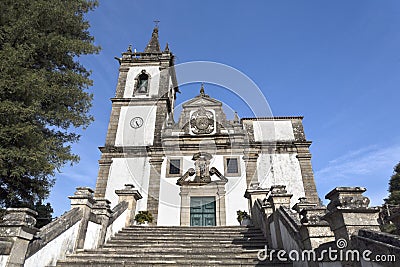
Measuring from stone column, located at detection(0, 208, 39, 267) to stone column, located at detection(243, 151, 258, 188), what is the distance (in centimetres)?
1063

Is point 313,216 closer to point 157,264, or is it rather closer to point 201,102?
point 157,264

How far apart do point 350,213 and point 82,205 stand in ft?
17.7

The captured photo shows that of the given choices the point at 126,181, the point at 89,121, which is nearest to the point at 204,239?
the point at 89,121

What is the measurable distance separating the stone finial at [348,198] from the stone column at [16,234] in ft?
15.2

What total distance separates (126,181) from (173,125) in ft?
15.9

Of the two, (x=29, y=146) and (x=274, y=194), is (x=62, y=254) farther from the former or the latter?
(x=274, y=194)

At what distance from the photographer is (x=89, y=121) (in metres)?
7.85

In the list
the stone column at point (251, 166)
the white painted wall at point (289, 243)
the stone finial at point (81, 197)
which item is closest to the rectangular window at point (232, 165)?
the stone column at point (251, 166)

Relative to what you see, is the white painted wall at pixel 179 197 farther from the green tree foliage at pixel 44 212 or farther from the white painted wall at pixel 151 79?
the green tree foliage at pixel 44 212

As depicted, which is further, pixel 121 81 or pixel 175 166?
pixel 121 81

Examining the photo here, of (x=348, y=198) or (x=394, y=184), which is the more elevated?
(x=394, y=184)

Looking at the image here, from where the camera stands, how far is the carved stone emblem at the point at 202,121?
15.8 meters

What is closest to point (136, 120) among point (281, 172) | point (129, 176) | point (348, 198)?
point (129, 176)

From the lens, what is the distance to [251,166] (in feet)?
45.6
